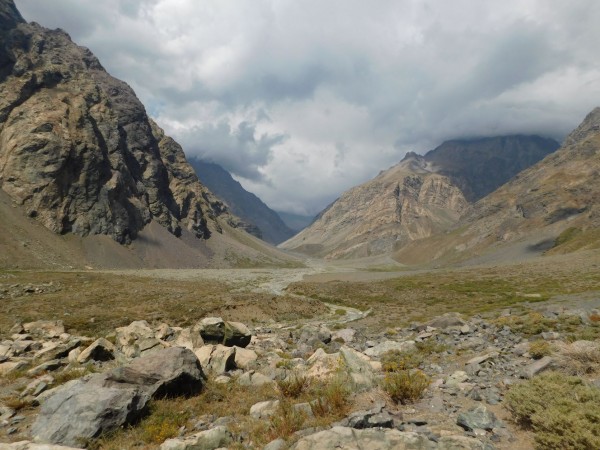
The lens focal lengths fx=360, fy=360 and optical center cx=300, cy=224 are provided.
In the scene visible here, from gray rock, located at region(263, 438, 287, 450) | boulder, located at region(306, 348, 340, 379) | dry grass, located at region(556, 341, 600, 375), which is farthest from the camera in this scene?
boulder, located at region(306, 348, 340, 379)

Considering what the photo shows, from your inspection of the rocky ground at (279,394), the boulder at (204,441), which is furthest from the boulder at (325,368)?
the boulder at (204,441)

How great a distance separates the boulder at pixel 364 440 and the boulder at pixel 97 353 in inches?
537

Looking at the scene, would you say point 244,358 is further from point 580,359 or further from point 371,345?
point 580,359

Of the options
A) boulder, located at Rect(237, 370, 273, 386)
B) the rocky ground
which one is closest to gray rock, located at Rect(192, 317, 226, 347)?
the rocky ground

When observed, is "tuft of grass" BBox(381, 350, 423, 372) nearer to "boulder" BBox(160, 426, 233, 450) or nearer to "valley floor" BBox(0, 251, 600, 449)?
"valley floor" BBox(0, 251, 600, 449)

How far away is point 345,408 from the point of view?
965 centimetres

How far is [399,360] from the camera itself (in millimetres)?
16125

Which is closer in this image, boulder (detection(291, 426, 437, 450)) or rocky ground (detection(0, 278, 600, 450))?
boulder (detection(291, 426, 437, 450))

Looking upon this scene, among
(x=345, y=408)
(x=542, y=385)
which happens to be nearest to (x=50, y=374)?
(x=345, y=408)

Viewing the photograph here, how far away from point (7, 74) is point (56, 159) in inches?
2171

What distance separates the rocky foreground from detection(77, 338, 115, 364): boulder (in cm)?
5

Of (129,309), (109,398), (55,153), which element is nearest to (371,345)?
(109,398)

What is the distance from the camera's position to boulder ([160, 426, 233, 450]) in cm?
838

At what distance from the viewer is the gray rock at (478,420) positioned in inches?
328
